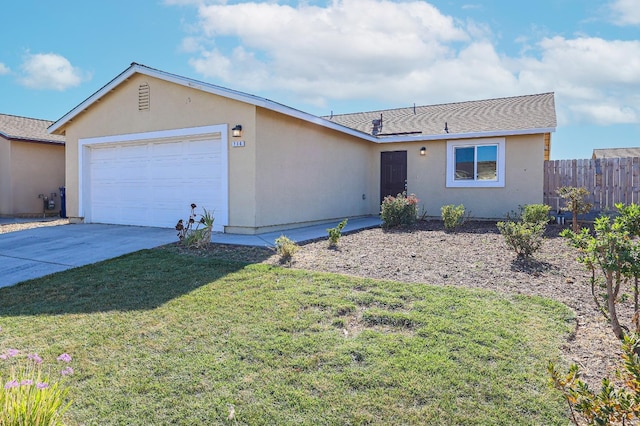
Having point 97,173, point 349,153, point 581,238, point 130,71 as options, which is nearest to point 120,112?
point 130,71

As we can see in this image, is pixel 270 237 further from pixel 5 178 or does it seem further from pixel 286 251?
pixel 5 178

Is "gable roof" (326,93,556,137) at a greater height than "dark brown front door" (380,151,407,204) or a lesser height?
greater

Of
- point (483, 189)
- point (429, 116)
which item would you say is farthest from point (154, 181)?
point (429, 116)

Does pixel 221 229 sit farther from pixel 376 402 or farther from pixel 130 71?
pixel 376 402

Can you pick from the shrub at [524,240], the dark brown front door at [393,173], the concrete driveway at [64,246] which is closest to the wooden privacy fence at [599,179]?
the dark brown front door at [393,173]

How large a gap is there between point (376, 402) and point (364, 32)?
14.2m

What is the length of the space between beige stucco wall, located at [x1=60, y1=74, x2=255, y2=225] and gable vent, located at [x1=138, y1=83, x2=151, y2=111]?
0.36ft

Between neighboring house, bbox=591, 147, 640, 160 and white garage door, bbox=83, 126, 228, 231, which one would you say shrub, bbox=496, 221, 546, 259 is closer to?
white garage door, bbox=83, 126, 228, 231

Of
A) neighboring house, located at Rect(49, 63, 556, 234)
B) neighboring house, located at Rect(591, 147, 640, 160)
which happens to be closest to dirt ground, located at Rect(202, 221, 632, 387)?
neighboring house, located at Rect(49, 63, 556, 234)

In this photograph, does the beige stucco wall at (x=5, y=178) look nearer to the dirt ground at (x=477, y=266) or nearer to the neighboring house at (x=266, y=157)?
the neighboring house at (x=266, y=157)

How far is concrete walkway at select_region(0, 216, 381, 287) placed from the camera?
6941 millimetres

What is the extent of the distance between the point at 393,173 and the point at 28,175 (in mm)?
14242

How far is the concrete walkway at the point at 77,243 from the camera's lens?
22.8ft

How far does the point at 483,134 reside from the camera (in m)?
12.5
